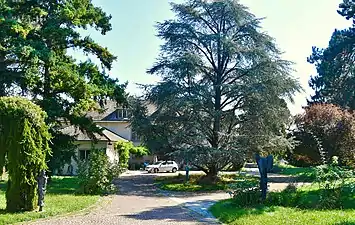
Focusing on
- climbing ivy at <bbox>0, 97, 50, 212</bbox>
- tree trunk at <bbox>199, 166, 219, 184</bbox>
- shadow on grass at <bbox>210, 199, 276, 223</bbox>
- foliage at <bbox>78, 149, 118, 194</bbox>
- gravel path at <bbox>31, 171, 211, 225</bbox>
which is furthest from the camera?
tree trunk at <bbox>199, 166, 219, 184</bbox>

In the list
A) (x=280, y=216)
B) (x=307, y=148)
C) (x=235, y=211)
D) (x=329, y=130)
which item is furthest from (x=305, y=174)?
(x=280, y=216)

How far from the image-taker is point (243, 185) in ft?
46.7

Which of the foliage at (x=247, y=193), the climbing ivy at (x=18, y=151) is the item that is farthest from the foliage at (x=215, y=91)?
the climbing ivy at (x=18, y=151)

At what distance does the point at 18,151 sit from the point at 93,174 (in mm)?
6581

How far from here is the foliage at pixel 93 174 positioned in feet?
62.2

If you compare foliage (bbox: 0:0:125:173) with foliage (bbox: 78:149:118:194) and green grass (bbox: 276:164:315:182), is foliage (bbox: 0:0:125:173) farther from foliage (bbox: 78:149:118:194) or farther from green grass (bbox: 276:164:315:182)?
green grass (bbox: 276:164:315:182)

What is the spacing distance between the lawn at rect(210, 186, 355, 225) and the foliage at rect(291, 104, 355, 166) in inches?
404

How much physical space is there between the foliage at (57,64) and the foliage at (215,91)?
3.61 meters

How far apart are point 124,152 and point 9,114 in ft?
97.6

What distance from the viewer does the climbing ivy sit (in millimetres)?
12688

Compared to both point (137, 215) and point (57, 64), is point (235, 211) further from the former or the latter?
point (57, 64)

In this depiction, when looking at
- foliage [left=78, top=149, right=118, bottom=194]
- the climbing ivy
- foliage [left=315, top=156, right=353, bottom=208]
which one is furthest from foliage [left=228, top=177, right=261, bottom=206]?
foliage [left=78, top=149, right=118, bottom=194]

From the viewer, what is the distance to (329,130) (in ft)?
92.7

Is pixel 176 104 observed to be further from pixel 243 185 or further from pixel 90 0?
pixel 243 185
